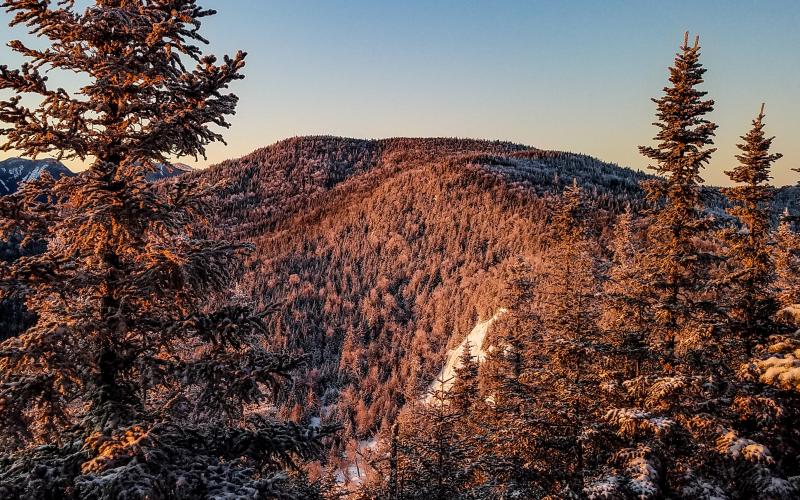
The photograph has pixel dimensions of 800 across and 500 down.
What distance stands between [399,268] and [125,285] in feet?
284

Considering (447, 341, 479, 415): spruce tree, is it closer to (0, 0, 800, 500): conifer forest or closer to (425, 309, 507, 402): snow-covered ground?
(0, 0, 800, 500): conifer forest

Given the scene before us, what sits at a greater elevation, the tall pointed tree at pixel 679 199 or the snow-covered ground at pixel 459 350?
the tall pointed tree at pixel 679 199

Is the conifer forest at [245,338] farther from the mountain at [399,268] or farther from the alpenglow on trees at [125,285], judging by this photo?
the mountain at [399,268]

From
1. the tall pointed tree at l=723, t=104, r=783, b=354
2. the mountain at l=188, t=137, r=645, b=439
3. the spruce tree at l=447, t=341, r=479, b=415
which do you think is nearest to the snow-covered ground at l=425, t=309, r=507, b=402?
the mountain at l=188, t=137, r=645, b=439

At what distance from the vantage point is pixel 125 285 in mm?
6137

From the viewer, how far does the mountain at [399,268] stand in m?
65.6

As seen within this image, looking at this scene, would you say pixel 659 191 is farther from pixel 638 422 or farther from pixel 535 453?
pixel 535 453

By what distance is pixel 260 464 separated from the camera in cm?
666

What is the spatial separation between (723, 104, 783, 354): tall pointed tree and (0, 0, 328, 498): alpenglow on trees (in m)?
12.0

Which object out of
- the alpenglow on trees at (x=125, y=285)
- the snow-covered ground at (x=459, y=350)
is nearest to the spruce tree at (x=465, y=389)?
the alpenglow on trees at (x=125, y=285)

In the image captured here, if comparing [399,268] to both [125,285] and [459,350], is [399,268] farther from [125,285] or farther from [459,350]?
[125,285]

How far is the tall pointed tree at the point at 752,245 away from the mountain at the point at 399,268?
1345 inches

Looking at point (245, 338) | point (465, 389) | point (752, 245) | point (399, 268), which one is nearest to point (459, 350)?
point (465, 389)

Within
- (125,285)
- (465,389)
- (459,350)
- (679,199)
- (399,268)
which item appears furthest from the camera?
(399,268)
